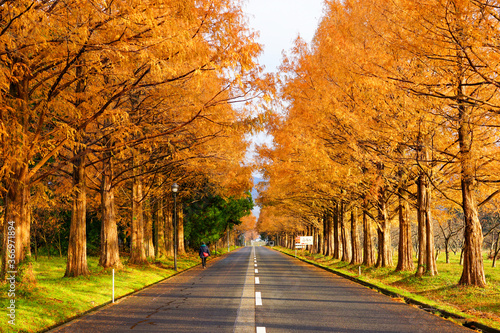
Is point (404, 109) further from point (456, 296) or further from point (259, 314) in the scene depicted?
point (259, 314)

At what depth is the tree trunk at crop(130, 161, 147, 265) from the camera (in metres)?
22.0

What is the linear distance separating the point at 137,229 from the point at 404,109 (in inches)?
Answer: 607

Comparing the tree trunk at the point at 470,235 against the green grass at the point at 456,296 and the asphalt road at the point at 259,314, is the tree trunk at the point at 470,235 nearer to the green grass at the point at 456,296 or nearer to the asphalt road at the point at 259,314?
the green grass at the point at 456,296

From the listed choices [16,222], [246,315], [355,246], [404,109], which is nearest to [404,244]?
[355,246]

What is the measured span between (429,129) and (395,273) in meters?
7.98

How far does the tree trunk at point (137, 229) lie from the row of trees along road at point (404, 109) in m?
8.18

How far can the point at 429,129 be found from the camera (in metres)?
13.4

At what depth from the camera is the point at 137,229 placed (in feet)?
75.5

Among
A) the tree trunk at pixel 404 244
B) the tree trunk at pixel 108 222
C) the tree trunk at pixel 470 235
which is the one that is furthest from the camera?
the tree trunk at pixel 404 244

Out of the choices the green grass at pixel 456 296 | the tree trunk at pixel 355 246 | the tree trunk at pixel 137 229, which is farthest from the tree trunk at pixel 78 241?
the tree trunk at pixel 355 246

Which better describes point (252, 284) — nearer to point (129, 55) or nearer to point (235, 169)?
point (129, 55)

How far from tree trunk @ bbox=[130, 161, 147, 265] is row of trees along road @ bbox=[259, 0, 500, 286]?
A: 8.18 m

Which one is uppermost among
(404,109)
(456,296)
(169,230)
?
(404,109)

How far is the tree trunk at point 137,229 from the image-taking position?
72.1 feet
